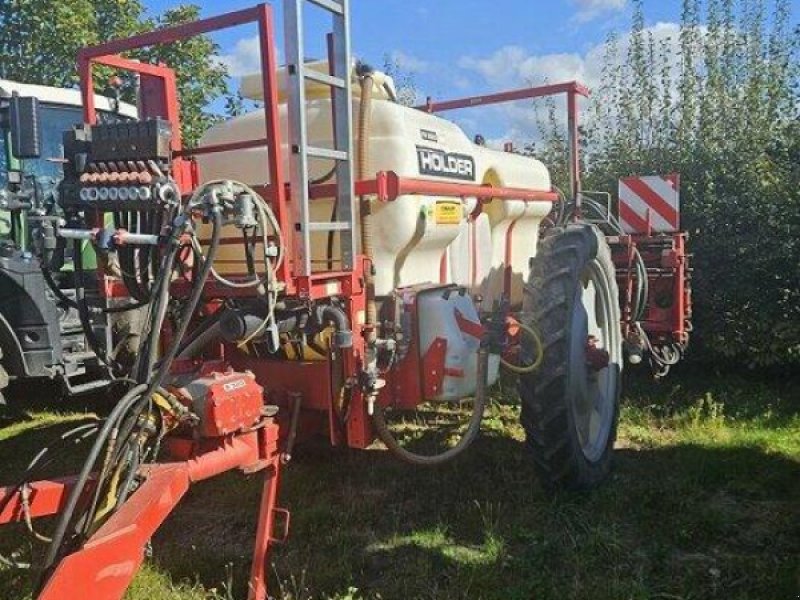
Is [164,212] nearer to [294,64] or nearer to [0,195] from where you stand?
[294,64]

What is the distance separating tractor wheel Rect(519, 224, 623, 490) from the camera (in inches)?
146

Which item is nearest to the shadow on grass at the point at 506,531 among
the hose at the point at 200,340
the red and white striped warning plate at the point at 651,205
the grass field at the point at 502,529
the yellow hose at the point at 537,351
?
the grass field at the point at 502,529

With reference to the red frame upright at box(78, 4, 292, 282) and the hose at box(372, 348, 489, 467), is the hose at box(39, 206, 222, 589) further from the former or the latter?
the hose at box(372, 348, 489, 467)

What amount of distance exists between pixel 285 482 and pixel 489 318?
1422 millimetres

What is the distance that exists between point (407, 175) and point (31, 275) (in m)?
2.79

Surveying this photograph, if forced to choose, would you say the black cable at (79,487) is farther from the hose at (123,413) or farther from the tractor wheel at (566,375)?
the tractor wheel at (566,375)

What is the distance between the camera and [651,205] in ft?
21.0

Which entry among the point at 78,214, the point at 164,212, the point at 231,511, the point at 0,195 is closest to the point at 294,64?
the point at 164,212

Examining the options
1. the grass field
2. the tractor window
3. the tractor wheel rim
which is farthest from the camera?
the tractor window

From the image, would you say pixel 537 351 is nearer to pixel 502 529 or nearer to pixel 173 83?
pixel 502 529

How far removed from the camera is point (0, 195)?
5582 millimetres

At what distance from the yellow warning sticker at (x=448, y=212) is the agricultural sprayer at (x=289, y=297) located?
0.01 metres

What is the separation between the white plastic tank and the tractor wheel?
0.54m

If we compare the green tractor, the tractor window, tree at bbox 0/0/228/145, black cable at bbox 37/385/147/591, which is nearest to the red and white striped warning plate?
the green tractor
